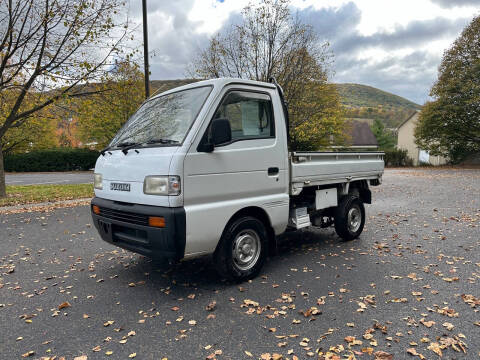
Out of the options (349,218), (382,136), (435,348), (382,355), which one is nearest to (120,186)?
(382,355)

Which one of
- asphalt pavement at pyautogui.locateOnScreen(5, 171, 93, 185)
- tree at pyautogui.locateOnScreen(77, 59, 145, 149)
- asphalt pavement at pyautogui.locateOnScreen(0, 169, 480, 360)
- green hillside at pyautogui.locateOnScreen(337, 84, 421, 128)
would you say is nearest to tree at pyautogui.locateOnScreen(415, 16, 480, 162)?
green hillside at pyautogui.locateOnScreen(337, 84, 421, 128)

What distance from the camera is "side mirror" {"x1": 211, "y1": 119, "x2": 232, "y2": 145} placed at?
3367mm

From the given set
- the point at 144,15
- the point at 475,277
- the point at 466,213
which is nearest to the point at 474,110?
the point at 466,213

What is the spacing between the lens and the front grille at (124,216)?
11.3 ft

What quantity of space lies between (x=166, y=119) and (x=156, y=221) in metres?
1.29

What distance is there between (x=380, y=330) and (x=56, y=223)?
739cm

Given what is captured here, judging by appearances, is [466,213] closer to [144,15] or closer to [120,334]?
[120,334]

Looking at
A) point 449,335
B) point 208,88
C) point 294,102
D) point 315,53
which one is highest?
point 315,53

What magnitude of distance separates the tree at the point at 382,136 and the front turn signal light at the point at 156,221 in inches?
2514

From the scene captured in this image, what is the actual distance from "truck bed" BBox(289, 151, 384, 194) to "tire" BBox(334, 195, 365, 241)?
1.32 feet

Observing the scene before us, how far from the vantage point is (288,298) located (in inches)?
142

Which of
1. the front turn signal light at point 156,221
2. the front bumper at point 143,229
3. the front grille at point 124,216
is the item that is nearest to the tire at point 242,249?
the front bumper at point 143,229

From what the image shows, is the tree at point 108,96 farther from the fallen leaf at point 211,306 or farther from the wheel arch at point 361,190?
the fallen leaf at point 211,306

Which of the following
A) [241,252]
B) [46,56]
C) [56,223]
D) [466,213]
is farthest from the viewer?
[46,56]
